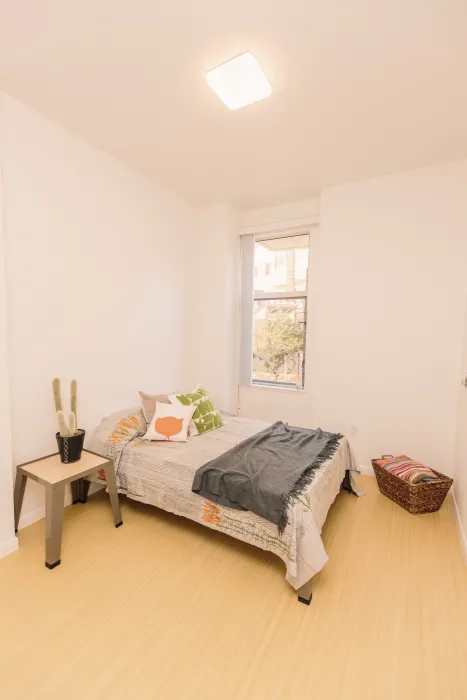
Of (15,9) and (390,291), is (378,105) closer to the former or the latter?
(390,291)

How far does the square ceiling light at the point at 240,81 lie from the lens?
164 cm

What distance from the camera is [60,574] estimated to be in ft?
5.71

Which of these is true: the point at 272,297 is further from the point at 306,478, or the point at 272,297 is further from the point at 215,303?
the point at 306,478

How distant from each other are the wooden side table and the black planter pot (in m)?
0.04

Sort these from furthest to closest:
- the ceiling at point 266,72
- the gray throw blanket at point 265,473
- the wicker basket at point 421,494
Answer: the wicker basket at point 421,494, the gray throw blanket at point 265,473, the ceiling at point 266,72

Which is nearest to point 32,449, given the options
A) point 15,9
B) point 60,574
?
point 60,574

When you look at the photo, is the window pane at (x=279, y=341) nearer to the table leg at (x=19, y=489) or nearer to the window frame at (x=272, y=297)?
the window frame at (x=272, y=297)

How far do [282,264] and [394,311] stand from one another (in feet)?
4.53

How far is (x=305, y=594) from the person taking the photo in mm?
1585

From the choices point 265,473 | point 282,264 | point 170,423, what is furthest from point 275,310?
point 265,473

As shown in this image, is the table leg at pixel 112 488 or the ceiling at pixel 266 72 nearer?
the ceiling at pixel 266 72

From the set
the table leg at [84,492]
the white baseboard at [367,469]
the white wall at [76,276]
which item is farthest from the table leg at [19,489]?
the white baseboard at [367,469]

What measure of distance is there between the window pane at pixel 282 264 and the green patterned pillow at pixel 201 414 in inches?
63.1

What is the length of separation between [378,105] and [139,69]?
4.69 feet
